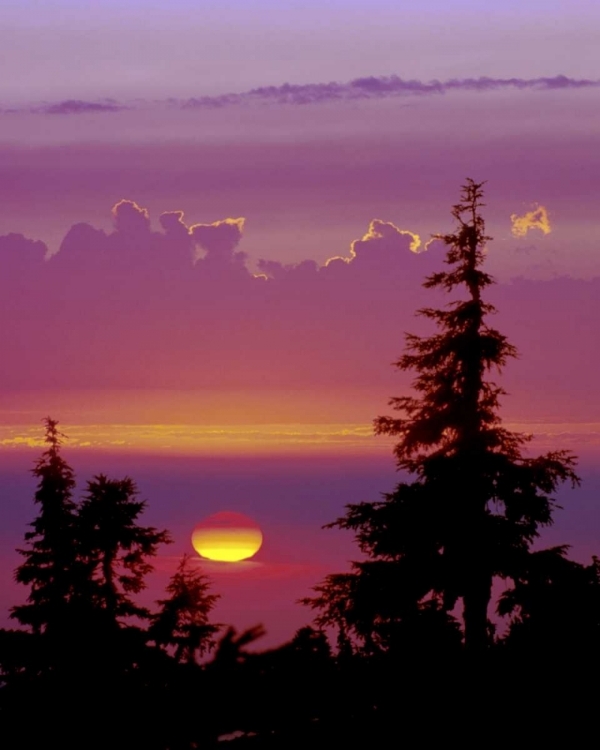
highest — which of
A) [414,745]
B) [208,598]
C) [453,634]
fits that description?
[208,598]

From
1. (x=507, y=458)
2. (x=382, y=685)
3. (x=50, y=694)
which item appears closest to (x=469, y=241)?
(x=507, y=458)

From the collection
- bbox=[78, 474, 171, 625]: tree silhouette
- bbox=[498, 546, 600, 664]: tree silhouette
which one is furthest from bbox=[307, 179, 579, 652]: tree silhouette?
bbox=[78, 474, 171, 625]: tree silhouette

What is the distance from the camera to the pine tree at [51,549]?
4291 centimetres

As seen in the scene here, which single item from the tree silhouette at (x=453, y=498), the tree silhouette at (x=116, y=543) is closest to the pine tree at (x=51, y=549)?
the tree silhouette at (x=116, y=543)

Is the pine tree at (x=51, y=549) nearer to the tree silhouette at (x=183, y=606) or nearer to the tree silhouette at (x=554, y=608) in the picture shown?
the tree silhouette at (x=183, y=606)

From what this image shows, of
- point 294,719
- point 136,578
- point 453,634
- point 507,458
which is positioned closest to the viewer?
point 294,719

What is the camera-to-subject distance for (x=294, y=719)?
607 inches

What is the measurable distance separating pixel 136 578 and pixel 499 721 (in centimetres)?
2172

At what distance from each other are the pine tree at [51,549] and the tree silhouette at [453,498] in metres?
15.8

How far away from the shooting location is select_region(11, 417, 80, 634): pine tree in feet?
141

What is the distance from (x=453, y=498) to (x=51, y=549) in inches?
782

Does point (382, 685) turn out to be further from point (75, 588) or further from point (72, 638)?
point (75, 588)

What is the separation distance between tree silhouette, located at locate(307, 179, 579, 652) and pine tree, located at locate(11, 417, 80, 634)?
1580 centimetres

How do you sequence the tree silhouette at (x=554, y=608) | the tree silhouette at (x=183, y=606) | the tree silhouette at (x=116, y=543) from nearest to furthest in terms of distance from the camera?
the tree silhouette at (x=554, y=608) → the tree silhouette at (x=183, y=606) → the tree silhouette at (x=116, y=543)
